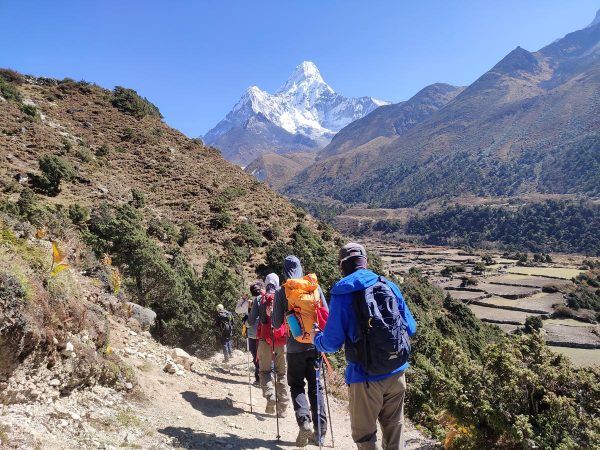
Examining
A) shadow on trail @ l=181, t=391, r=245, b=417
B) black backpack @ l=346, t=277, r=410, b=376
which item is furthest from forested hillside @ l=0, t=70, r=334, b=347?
black backpack @ l=346, t=277, r=410, b=376

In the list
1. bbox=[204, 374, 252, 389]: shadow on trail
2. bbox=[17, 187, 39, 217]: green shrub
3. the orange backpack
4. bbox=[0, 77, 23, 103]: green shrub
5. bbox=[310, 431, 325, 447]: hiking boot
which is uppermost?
bbox=[0, 77, 23, 103]: green shrub

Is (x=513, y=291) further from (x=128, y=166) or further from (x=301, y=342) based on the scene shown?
(x=301, y=342)

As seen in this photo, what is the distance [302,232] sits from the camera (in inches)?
1031

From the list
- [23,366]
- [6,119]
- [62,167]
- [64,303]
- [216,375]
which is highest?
[6,119]

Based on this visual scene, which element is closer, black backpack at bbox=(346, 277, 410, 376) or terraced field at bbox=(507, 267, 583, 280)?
black backpack at bbox=(346, 277, 410, 376)

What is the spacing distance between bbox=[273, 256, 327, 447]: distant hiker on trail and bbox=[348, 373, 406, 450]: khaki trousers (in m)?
1.27

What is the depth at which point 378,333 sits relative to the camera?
3176 mm

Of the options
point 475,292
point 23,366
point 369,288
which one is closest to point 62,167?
point 23,366

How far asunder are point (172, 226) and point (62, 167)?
23.0 ft

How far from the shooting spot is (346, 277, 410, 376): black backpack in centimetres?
318

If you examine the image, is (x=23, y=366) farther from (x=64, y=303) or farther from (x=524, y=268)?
(x=524, y=268)

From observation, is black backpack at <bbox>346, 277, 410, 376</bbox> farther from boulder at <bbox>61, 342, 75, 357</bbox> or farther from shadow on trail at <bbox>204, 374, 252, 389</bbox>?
shadow on trail at <bbox>204, 374, 252, 389</bbox>

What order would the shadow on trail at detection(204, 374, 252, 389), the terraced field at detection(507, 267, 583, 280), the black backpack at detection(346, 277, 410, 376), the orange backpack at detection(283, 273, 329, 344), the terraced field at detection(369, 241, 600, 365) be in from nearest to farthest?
the black backpack at detection(346, 277, 410, 376)
the orange backpack at detection(283, 273, 329, 344)
the shadow on trail at detection(204, 374, 252, 389)
the terraced field at detection(369, 241, 600, 365)
the terraced field at detection(507, 267, 583, 280)

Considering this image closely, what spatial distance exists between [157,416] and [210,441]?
80 cm
